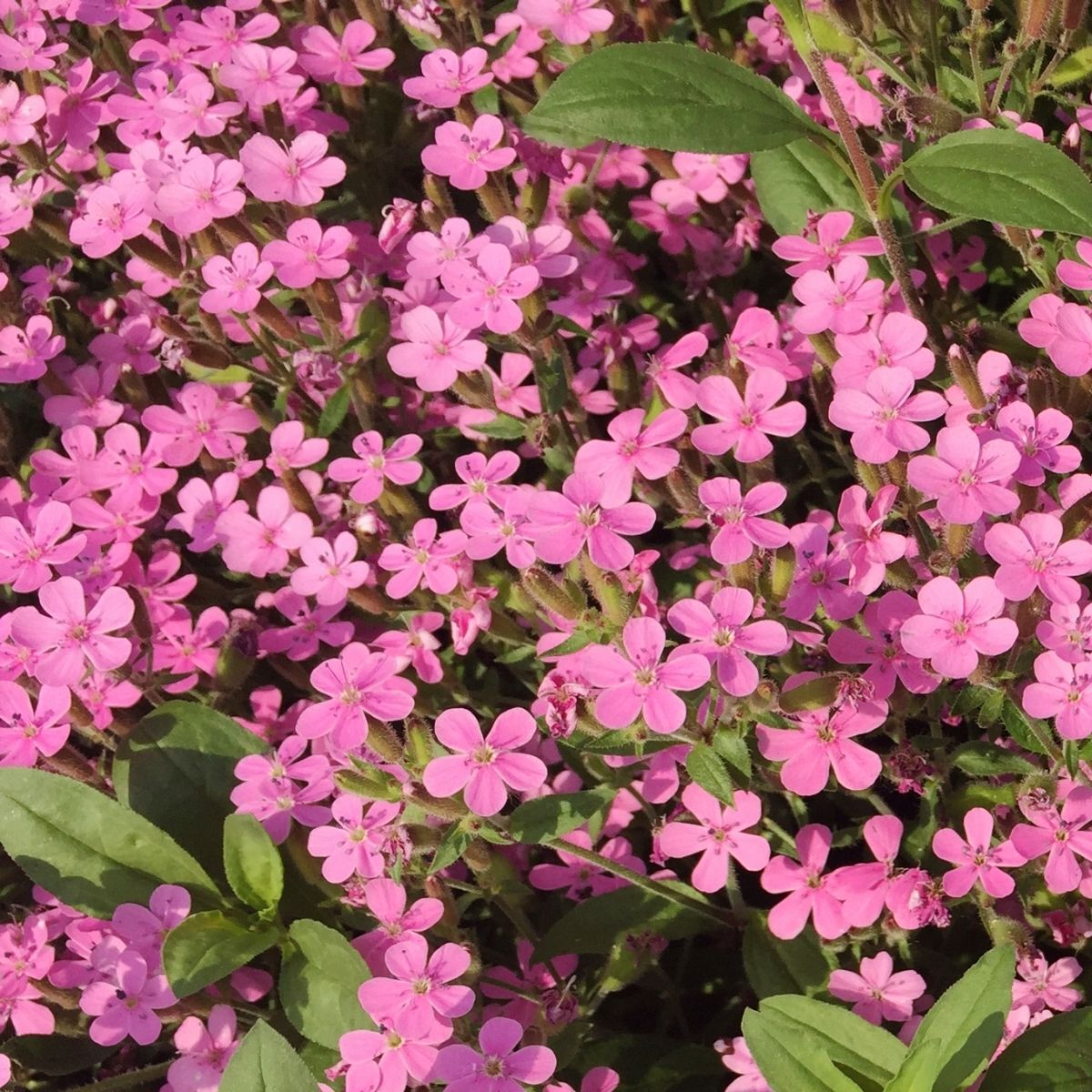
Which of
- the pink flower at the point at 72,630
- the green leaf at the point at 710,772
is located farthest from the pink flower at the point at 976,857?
the pink flower at the point at 72,630

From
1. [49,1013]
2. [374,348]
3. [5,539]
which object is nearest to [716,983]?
[49,1013]

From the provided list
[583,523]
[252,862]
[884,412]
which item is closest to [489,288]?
[583,523]

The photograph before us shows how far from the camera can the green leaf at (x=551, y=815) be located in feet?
4.07

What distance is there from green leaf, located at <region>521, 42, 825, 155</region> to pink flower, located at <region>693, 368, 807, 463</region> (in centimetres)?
24

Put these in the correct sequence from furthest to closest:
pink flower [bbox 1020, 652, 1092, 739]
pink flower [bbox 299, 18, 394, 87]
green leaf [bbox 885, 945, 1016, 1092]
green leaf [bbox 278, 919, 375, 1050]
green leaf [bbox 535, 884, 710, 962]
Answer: pink flower [bbox 299, 18, 394, 87], green leaf [bbox 535, 884, 710, 962], green leaf [bbox 278, 919, 375, 1050], pink flower [bbox 1020, 652, 1092, 739], green leaf [bbox 885, 945, 1016, 1092]

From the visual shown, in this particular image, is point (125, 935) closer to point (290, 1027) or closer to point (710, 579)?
point (290, 1027)

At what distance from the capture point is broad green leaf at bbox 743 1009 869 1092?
104 centimetres

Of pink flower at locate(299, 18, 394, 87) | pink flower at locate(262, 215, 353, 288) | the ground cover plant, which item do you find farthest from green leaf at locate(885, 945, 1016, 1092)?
pink flower at locate(299, 18, 394, 87)

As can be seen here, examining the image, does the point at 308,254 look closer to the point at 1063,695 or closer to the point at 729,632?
the point at 729,632

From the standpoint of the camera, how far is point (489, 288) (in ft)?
4.67

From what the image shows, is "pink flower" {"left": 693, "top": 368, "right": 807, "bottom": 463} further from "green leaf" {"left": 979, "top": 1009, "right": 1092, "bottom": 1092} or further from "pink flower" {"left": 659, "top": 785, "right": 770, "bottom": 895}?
"green leaf" {"left": 979, "top": 1009, "right": 1092, "bottom": 1092}

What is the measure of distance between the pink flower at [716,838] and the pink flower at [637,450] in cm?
32

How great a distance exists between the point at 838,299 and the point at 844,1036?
2.41 ft

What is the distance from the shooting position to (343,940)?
1.25m
